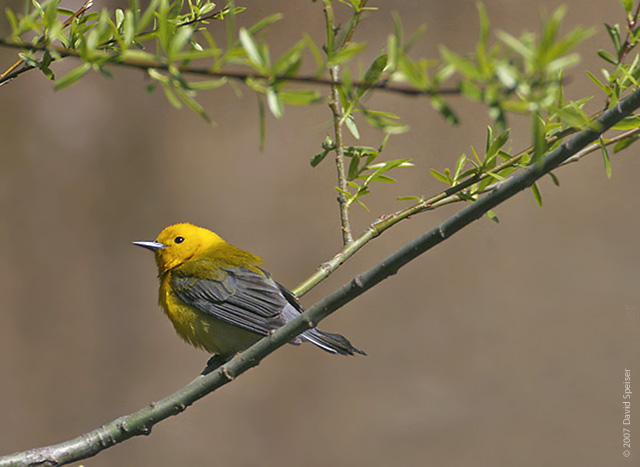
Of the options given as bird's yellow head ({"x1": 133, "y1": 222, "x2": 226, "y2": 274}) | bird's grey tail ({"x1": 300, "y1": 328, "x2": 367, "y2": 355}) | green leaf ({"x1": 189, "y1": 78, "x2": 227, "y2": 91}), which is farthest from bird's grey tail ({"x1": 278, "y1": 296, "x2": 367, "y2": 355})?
green leaf ({"x1": 189, "y1": 78, "x2": 227, "y2": 91})

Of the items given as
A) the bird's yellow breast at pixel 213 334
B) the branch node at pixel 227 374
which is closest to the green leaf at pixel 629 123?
the branch node at pixel 227 374

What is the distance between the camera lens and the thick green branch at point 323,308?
0.75m

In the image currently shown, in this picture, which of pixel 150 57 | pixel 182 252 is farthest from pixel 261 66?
pixel 182 252

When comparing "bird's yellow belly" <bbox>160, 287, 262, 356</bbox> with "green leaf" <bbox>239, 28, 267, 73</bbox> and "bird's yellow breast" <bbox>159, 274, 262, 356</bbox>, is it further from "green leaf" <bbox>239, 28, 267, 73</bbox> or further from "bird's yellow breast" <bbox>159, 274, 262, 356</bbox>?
"green leaf" <bbox>239, 28, 267, 73</bbox>

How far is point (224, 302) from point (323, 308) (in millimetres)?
1242

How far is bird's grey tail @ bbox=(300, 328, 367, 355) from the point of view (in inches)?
72.2

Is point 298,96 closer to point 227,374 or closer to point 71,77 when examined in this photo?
point 71,77

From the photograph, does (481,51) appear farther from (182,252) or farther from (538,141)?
(182,252)

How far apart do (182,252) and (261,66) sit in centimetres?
183

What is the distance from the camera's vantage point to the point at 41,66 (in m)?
0.91

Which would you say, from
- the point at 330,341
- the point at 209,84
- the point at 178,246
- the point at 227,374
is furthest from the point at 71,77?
the point at 178,246

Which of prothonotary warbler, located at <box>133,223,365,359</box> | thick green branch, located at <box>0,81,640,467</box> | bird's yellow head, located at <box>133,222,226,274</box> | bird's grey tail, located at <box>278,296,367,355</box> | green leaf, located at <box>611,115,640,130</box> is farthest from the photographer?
bird's yellow head, located at <box>133,222,226,274</box>

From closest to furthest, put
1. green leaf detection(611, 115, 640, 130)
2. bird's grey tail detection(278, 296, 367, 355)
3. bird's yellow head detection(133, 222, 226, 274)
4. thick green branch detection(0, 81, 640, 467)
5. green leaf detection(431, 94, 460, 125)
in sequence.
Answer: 1. green leaf detection(431, 94, 460, 125)
2. thick green branch detection(0, 81, 640, 467)
3. green leaf detection(611, 115, 640, 130)
4. bird's grey tail detection(278, 296, 367, 355)
5. bird's yellow head detection(133, 222, 226, 274)

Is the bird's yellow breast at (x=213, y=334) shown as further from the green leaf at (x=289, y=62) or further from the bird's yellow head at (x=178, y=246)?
the green leaf at (x=289, y=62)
